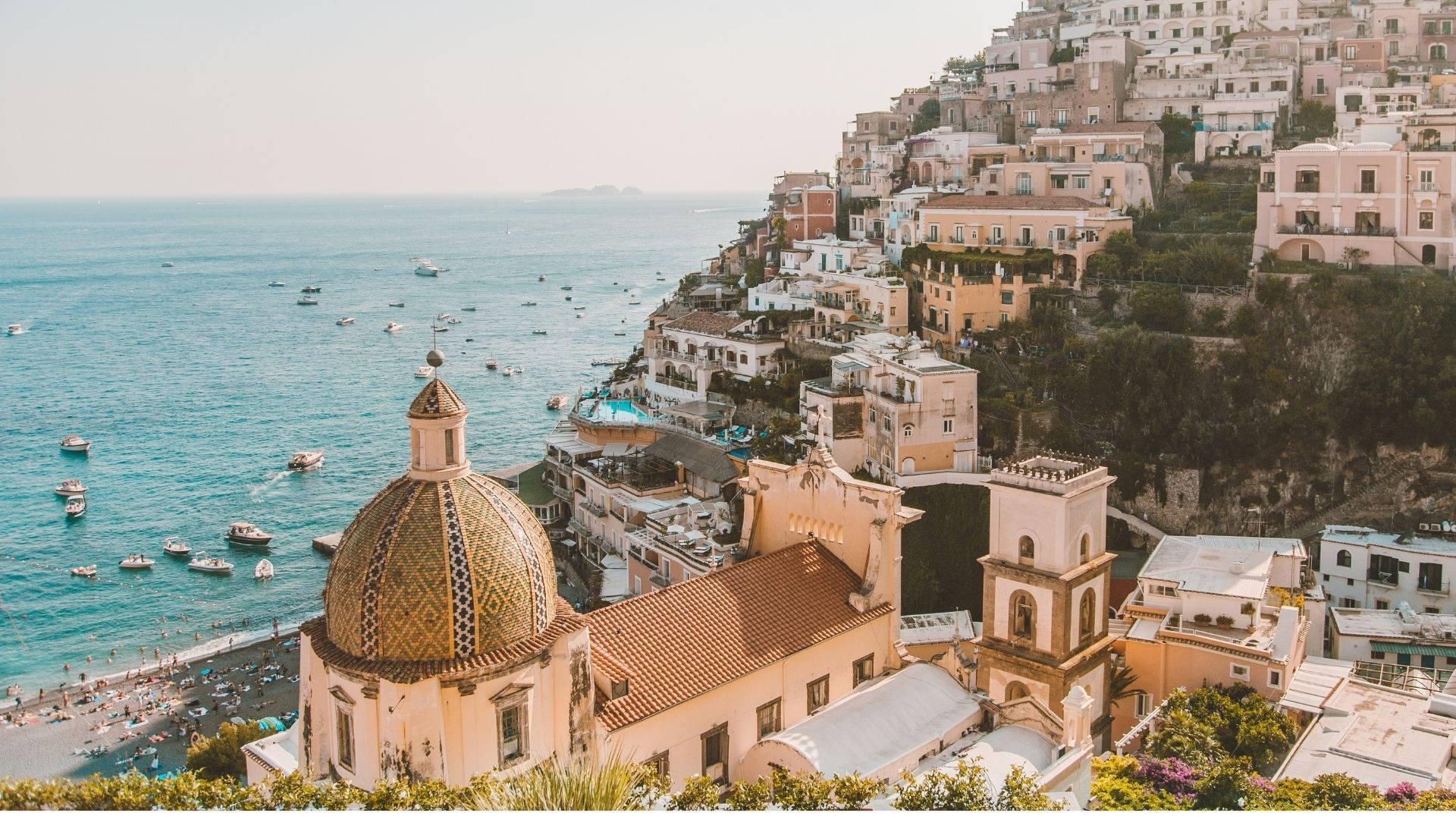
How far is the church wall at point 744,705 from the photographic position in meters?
15.7

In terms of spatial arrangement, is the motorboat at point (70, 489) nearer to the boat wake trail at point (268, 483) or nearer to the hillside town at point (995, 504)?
the boat wake trail at point (268, 483)

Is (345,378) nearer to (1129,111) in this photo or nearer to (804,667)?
(1129,111)

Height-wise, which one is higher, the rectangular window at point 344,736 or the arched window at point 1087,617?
the rectangular window at point 344,736

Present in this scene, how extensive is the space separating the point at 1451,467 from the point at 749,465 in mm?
25643

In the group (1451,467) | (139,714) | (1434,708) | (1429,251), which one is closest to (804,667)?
(1434,708)

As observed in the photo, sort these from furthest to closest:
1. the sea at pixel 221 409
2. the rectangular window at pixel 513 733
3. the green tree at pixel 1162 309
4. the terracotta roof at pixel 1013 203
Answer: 1. the terracotta roof at pixel 1013 203
2. the sea at pixel 221 409
3. the green tree at pixel 1162 309
4. the rectangular window at pixel 513 733

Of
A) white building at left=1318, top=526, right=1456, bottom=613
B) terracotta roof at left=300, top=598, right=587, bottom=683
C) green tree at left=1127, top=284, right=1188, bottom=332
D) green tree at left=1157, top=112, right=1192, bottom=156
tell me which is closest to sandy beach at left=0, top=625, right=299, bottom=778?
terracotta roof at left=300, top=598, right=587, bottom=683

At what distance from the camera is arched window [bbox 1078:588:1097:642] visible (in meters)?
20.3

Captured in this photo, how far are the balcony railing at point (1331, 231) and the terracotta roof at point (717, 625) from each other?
28.9 m

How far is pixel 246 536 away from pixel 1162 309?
33.4m

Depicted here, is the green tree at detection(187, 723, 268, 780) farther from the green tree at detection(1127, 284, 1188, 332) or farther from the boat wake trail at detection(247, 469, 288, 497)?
the green tree at detection(1127, 284, 1188, 332)

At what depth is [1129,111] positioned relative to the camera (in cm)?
5556

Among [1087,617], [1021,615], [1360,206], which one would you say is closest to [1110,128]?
[1360,206]

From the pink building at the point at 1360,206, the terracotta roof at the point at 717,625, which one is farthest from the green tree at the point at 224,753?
the pink building at the point at 1360,206
